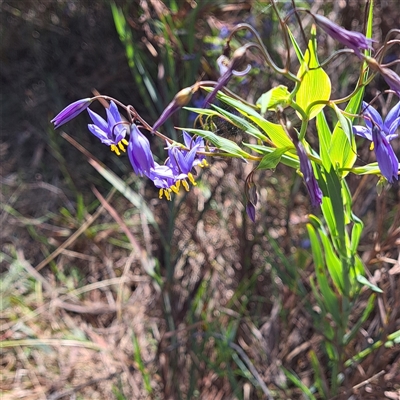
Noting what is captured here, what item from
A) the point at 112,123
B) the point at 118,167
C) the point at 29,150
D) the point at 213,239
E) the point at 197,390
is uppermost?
the point at 112,123

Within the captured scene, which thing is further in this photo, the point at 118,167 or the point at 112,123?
the point at 118,167

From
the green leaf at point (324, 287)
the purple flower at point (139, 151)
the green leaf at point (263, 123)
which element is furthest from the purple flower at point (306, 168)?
the green leaf at point (324, 287)

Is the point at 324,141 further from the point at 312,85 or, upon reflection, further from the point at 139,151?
the point at 139,151

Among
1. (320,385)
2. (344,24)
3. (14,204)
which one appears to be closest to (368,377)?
(320,385)

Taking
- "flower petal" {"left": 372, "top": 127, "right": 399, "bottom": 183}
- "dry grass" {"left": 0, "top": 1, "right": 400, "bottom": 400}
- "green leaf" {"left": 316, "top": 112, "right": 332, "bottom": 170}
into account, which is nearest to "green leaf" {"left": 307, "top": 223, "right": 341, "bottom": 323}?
"dry grass" {"left": 0, "top": 1, "right": 400, "bottom": 400}

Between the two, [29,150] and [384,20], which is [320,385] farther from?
[29,150]

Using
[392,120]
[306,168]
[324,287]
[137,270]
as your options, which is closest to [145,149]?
[306,168]

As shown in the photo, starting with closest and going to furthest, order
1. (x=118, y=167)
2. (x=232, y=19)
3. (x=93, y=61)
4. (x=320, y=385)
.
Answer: (x=320, y=385), (x=232, y=19), (x=118, y=167), (x=93, y=61)
